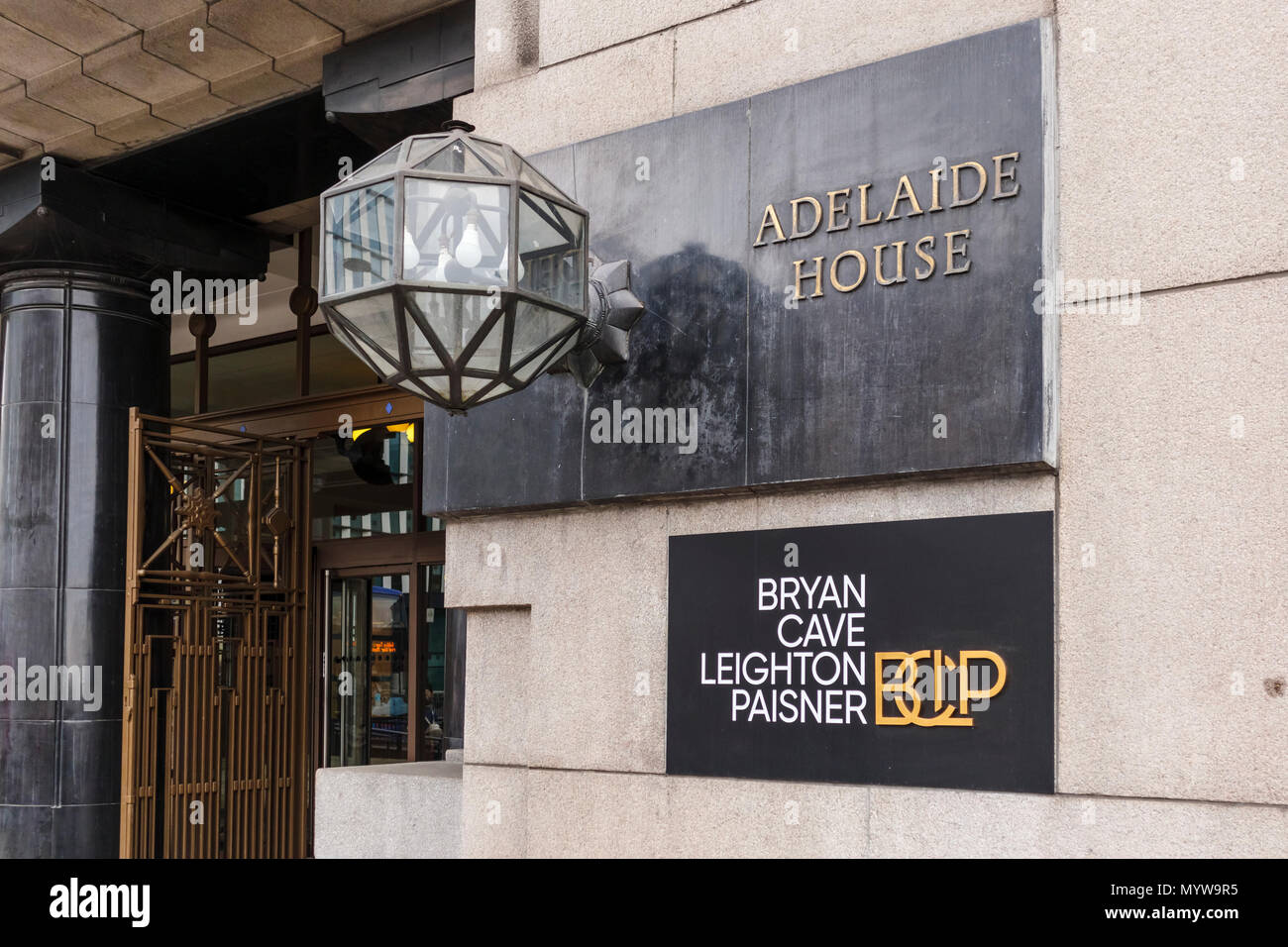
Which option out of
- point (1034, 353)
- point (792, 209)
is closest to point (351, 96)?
point (792, 209)

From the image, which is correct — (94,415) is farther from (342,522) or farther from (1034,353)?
(1034,353)

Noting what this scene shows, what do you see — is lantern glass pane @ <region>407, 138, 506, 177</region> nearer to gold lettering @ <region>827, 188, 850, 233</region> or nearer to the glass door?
gold lettering @ <region>827, 188, 850, 233</region>

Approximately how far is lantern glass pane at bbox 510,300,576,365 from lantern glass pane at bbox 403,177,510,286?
20 cm

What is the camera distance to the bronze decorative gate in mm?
9219

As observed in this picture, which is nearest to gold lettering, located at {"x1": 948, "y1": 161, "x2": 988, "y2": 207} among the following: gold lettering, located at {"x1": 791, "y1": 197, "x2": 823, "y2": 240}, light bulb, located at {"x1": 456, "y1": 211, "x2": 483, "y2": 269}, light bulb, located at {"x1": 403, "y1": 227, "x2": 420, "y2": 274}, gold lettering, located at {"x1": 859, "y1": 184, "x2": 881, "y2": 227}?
gold lettering, located at {"x1": 859, "y1": 184, "x2": 881, "y2": 227}

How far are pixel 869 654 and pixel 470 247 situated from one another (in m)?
2.06

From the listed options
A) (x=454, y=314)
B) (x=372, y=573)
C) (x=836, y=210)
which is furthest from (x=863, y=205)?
(x=372, y=573)

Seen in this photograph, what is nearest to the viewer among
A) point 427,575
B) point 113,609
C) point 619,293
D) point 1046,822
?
point 1046,822

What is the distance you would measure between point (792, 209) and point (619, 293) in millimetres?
832

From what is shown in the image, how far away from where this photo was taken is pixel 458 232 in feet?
15.1

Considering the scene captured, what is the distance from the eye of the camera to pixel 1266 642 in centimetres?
394

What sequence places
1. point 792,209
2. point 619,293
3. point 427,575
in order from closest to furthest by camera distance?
point 792,209, point 619,293, point 427,575

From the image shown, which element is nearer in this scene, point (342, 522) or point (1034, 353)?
point (1034, 353)

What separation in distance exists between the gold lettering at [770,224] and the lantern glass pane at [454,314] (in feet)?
3.99
